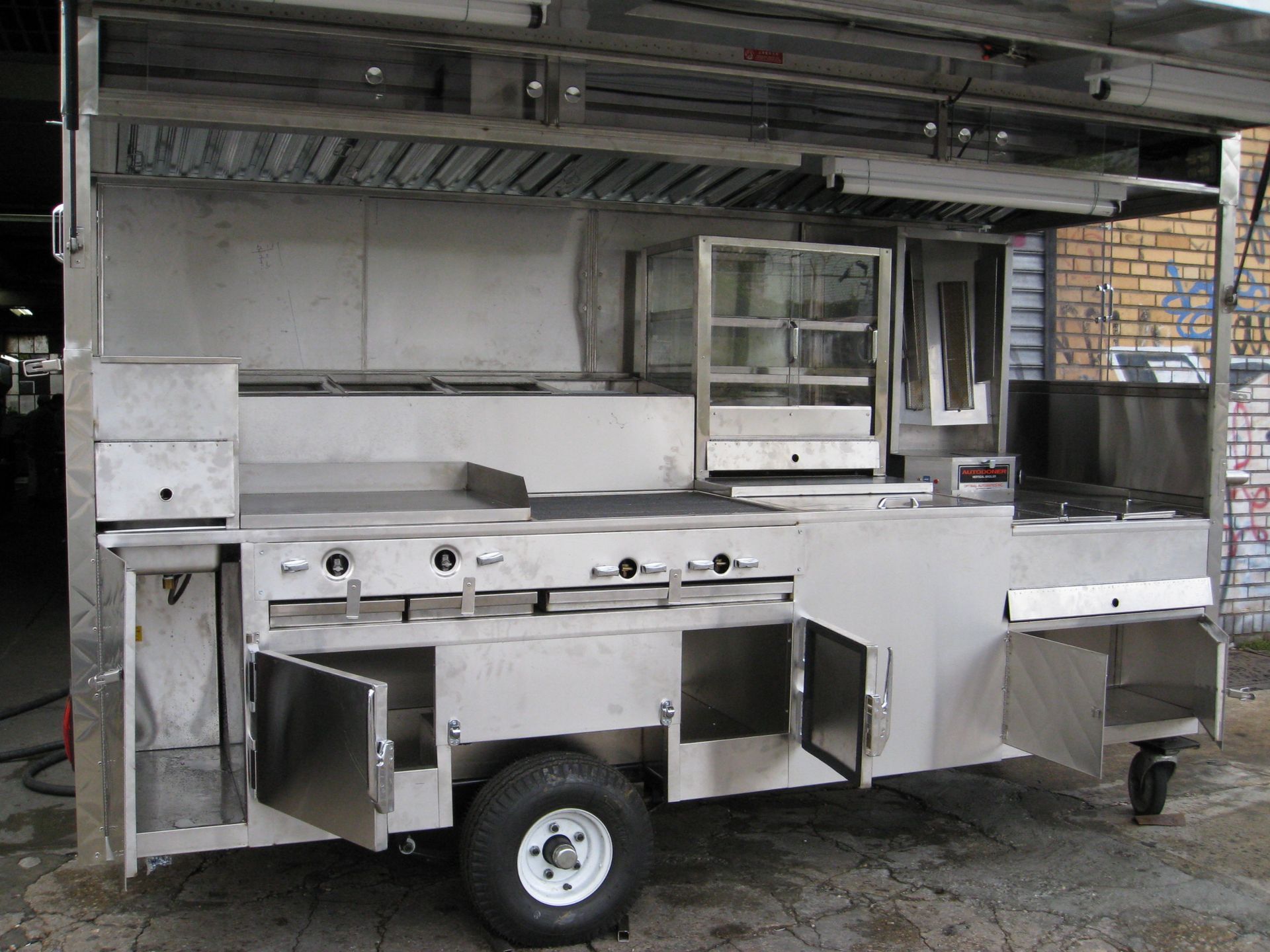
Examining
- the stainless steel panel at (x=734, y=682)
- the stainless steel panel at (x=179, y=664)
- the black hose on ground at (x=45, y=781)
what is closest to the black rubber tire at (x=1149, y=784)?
the stainless steel panel at (x=734, y=682)

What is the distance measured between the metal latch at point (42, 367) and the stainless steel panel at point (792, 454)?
7.82 ft

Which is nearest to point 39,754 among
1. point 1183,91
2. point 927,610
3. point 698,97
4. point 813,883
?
point 813,883

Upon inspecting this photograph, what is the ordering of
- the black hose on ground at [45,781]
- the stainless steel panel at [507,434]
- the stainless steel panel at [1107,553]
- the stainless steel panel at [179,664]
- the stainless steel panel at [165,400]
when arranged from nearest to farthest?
the stainless steel panel at [165,400] < the stainless steel panel at [179,664] < the stainless steel panel at [507,434] < the stainless steel panel at [1107,553] < the black hose on ground at [45,781]

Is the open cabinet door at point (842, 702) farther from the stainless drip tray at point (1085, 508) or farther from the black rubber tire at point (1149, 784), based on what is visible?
the black rubber tire at point (1149, 784)

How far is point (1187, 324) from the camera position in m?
7.18

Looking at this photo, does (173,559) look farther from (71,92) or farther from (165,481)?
(71,92)

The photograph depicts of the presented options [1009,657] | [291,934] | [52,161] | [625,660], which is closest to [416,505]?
[625,660]

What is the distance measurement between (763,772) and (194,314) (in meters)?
2.75

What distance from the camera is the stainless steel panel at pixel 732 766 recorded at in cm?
369

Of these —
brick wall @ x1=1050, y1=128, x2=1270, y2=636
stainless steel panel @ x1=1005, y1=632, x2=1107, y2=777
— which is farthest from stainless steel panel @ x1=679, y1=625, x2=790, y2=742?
brick wall @ x1=1050, y1=128, x2=1270, y2=636

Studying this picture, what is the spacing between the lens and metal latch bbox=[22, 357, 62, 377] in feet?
11.0

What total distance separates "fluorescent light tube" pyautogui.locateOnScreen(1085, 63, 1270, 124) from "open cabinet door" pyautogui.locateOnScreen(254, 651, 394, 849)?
3.38 metres

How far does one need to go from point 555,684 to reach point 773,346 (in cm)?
199

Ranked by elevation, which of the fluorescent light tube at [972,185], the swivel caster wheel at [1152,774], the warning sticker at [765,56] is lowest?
the swivel caster wheel at [1152,774]
